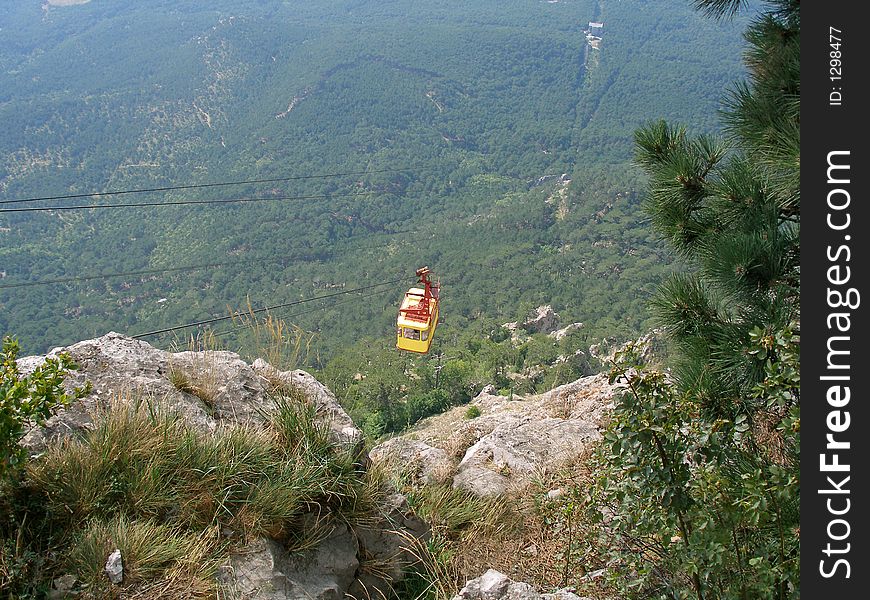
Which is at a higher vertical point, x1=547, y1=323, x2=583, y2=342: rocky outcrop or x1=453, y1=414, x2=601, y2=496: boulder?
x1=453, y1=414, x2=601, y2=496: boulder

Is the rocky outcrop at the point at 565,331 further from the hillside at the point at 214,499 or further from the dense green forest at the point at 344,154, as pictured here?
the hillside at the point at 214,499

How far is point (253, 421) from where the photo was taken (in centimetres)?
315

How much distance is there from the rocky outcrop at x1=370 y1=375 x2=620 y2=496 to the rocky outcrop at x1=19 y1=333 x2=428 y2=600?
0.43 m

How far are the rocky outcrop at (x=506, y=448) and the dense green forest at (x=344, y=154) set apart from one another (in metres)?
1.92

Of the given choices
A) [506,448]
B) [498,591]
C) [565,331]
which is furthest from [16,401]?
[565,331]

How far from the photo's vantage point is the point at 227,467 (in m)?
2.62

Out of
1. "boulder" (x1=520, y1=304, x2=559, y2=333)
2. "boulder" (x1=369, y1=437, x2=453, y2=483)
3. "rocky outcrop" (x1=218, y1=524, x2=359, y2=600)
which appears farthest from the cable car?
"boulder" (x1=520, y1=304, x2=559, y2=333)

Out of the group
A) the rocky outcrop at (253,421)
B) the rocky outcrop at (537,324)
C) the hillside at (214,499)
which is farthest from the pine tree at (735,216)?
the rocky outcrop at (537,324)

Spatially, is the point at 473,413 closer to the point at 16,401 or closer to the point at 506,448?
the point at 506,448

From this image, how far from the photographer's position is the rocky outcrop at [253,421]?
8.14 feet

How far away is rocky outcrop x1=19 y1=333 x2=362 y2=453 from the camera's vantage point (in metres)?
2.97

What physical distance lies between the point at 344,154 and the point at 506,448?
93428 mm

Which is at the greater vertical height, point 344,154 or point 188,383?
point 344,154

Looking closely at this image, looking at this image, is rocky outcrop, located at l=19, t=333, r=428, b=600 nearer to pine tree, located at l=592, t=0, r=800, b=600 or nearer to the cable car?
pine tree, located at l=592, t=0, r=800, b=600
